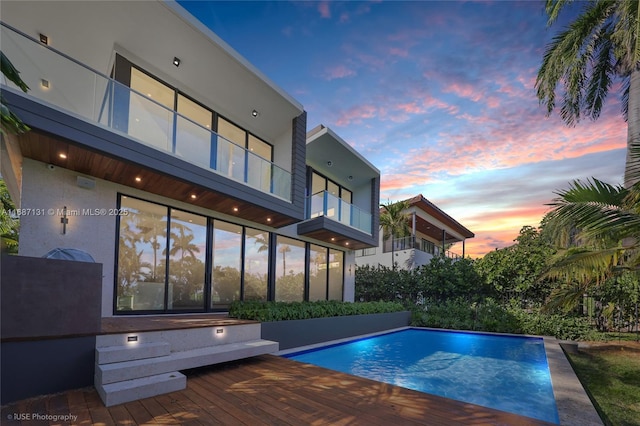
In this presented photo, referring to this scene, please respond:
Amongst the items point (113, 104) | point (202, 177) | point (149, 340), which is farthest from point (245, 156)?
point (149, 340)

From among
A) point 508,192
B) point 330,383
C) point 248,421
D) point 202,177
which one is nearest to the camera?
point 248,421

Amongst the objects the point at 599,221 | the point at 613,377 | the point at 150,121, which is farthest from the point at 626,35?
the point at 150,121

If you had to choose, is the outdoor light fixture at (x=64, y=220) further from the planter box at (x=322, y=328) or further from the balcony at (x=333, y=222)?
the balcony at (x=333, y=222)

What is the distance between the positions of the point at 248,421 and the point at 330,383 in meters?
1.71

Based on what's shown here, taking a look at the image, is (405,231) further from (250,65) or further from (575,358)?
(250,65)

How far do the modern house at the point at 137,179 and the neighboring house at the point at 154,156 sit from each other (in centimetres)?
3

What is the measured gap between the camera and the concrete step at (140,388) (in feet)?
12.9

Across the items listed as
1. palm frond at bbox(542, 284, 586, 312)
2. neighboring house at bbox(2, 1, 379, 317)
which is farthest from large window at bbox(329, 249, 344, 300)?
palm frond at bbox(542, 284, 586, 312)

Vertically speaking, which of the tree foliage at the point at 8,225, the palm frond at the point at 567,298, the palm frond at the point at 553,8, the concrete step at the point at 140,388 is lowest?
the concrete step at the point at 140,388

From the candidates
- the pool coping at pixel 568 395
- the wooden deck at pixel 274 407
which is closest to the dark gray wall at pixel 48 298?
the wooden deck at pixel 274 407

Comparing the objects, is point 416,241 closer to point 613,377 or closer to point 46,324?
point 613,377

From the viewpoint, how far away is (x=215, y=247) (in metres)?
9.60

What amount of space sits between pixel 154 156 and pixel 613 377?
401 inches

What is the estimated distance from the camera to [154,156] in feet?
22.6
